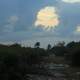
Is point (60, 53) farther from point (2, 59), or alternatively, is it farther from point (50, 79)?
point (2, 59)

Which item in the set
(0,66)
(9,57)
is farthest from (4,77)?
(9,57)

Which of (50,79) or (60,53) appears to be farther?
(60,53)

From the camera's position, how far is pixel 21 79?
35.0m

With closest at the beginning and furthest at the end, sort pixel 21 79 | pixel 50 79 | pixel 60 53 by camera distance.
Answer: pixel 21 79
pixel 50 79
pixel 60 53

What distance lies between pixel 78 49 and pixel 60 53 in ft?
125

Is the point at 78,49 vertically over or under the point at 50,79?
over

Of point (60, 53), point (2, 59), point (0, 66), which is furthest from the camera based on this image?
point (60, 53)

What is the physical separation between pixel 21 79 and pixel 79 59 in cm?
3919

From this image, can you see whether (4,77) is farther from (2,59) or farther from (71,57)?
(71,57)

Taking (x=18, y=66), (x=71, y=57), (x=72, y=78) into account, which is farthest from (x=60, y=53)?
(x=18, y=66)

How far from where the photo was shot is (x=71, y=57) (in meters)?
76.3

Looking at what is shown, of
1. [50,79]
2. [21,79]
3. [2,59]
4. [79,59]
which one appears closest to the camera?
[2,59]

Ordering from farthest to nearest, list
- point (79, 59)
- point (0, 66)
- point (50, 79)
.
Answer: point (79, 59), point (50, 79), point (0, 66)

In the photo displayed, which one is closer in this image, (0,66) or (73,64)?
(0,66)
